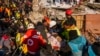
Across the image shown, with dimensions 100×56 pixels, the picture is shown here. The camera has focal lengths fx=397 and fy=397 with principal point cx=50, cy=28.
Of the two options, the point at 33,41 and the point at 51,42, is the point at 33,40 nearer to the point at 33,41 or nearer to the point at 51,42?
the point at 33,41

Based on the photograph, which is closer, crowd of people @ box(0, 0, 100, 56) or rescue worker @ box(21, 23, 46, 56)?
crowd of people @ box(0, 0, 100, 56)

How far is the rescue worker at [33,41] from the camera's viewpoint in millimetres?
9359

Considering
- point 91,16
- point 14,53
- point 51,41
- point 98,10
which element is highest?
point 51,41

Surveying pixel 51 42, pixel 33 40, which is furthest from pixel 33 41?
pixel 51 42

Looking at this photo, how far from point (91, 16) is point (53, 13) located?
4259 millimetres

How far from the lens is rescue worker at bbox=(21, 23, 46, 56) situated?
936cm

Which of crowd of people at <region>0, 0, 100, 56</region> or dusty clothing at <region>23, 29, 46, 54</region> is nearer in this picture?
crowd of people at <region>0, 0, 100, 56</region>

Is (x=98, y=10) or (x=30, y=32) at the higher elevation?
(x=30, y=32)

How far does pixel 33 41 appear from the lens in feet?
30.8

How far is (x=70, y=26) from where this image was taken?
31.9 feet

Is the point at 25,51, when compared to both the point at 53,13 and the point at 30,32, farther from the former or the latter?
the point at 53,13

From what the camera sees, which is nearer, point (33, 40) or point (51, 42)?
point (33, 40)

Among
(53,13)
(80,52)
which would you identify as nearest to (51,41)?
(80,52)

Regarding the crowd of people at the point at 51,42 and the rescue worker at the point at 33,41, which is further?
the rescue worker at the point at 33,41
